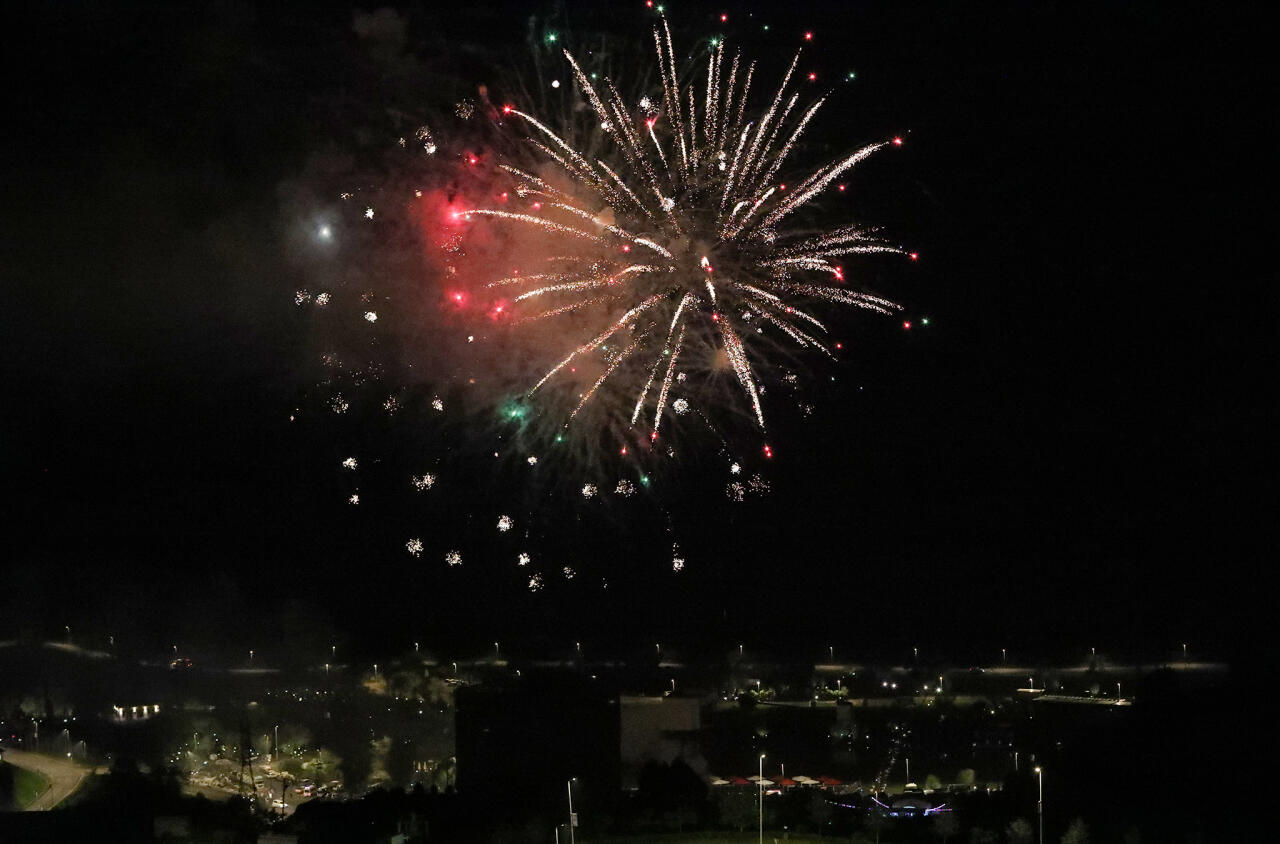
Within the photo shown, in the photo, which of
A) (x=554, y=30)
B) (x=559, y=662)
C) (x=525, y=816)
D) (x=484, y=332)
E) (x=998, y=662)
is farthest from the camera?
(x=998, y=662)

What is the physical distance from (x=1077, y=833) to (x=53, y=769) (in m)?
13.0

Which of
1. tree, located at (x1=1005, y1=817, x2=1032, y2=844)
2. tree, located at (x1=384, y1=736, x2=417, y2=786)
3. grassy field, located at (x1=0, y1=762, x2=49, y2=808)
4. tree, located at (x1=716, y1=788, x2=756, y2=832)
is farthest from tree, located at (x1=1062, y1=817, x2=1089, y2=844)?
grassy field, located at (x1=0, y1=762, x2=49, y2=808)

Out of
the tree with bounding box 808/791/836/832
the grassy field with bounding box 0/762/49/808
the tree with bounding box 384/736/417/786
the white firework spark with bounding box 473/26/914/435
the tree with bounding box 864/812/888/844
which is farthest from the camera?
the tree with bounding box 384/736/417/786

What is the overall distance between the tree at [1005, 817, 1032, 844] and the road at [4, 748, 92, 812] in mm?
11328

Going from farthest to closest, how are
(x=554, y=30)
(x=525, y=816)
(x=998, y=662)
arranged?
(x=998, y=662) → (x=525, y=816) → (x=554, y=30)

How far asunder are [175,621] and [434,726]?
3.81 m

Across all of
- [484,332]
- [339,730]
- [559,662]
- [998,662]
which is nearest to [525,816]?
[559,662]

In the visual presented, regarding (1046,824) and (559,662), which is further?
(559,662)

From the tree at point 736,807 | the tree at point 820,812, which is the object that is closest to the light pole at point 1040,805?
the tree at point 820,812

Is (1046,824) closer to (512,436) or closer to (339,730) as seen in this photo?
(512,436)

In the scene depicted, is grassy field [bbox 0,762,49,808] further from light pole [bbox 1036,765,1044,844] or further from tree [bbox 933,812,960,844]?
light pole [bbox 1036,765,1044,844]

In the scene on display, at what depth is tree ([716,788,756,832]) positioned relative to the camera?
43.0 ft

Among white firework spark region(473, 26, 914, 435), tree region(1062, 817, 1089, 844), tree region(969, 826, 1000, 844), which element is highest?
white firework spark region(473, 26, 914, 435)

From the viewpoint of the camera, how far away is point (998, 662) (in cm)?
1580
